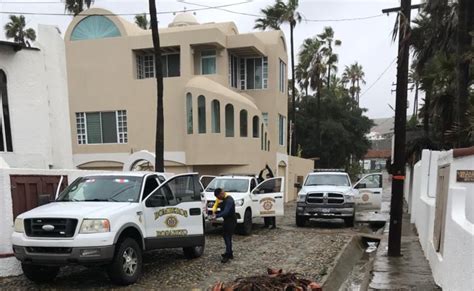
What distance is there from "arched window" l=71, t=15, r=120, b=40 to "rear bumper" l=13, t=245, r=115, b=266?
18582 mm

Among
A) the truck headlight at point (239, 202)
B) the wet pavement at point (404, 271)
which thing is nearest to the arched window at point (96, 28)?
the truck headlight at point (239, 202)

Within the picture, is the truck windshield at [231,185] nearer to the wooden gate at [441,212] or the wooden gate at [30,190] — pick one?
the wooden gate at [30,190]

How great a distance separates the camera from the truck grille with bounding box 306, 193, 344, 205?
13969mm

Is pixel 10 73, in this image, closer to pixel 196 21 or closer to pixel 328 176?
pixel 328 176

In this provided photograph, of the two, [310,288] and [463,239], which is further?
[463,239]

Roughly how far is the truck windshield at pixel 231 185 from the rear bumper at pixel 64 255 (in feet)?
23.3

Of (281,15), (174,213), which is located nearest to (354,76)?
(281,15)

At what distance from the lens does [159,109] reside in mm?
13461

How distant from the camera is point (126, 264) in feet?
22.7

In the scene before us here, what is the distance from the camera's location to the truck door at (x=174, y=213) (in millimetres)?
7758

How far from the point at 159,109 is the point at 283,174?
49.4 feet

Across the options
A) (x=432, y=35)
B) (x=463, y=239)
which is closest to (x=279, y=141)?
(x=432, y=35)

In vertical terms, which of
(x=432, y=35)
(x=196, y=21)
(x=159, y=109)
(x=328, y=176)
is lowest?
(x=328, y=176)

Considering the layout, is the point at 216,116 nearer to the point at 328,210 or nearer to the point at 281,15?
the point at 328,210
